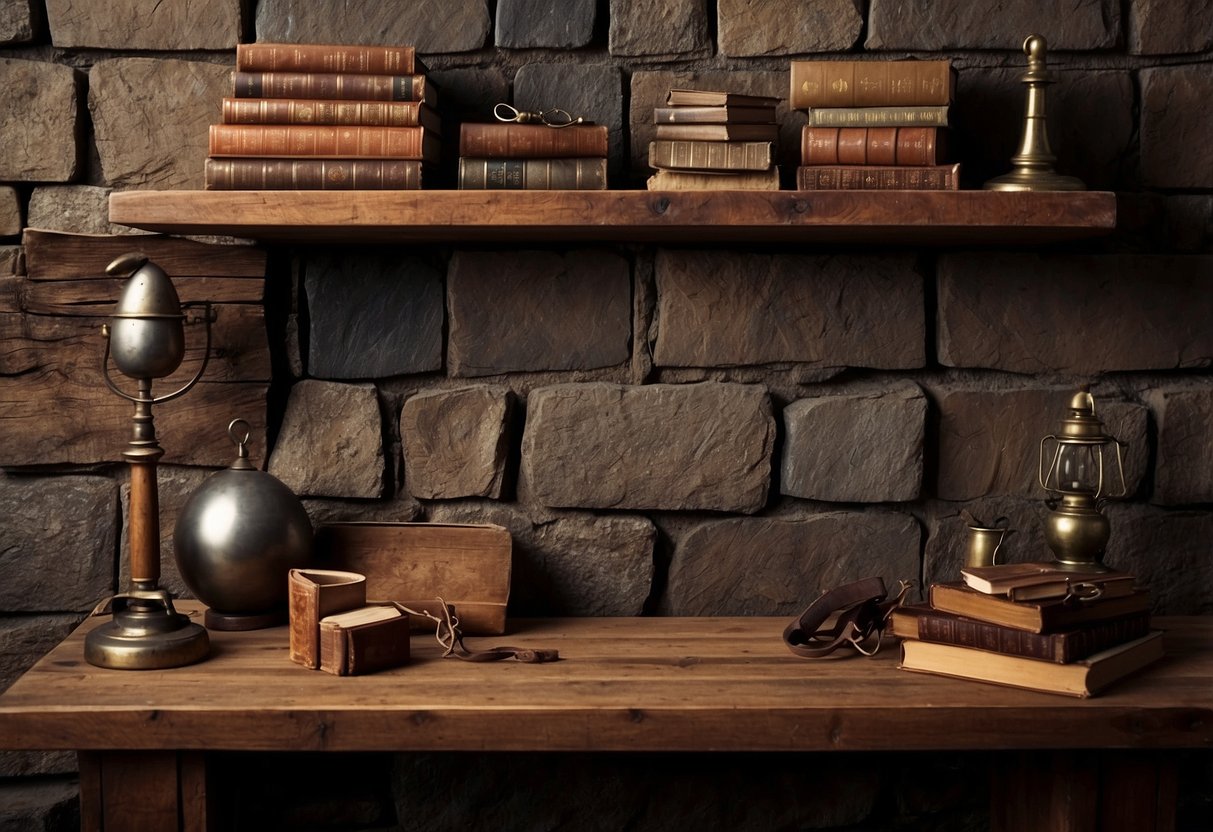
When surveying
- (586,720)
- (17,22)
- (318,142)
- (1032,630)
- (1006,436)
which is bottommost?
(586,720)

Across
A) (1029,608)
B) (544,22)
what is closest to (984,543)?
(1029,608)

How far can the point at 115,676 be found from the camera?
170 centimetres

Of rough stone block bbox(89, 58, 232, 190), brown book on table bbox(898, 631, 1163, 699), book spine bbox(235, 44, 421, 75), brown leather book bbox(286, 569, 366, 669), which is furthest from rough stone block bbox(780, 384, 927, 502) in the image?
rough stone block bbox(89, 58, 232, 190)

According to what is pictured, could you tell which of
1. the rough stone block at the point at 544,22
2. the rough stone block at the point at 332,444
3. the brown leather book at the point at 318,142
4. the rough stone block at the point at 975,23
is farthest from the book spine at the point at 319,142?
the rough stone block at the point at 975,23

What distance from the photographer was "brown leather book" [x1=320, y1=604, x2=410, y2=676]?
1.71m

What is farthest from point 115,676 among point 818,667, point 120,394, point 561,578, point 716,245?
point 716,245

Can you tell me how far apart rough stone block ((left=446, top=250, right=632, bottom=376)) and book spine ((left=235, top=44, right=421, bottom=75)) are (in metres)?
0.37

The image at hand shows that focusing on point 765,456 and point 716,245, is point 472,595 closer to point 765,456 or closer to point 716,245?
point 765,456

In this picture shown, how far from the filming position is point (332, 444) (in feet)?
6.90

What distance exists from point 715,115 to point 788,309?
401 millimetres

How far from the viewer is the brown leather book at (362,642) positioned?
1.71 meters

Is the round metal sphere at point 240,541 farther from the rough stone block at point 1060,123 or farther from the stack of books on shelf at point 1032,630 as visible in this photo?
the rough stone block at point 1060,123

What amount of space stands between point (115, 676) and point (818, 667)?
1.01 metres

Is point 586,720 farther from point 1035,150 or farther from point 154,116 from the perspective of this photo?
point 154,116
